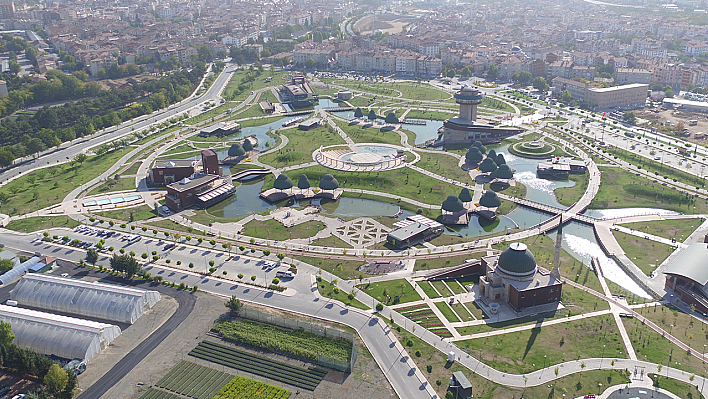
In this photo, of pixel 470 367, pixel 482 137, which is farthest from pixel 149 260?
pixel 482 137

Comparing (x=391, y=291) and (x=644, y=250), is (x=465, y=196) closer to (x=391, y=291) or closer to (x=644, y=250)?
(x=644, y=250)

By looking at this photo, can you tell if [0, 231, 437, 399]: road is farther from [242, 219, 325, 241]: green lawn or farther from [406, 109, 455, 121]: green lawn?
[406, 109, 455, 121]: green lawn

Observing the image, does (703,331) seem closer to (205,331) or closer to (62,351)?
(205,331)

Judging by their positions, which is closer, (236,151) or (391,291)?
(391,291)

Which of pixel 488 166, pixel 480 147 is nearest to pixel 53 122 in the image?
pixel 480 147

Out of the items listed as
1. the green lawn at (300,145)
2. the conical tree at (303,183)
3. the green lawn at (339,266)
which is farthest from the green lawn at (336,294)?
the green lawn at (300,145)

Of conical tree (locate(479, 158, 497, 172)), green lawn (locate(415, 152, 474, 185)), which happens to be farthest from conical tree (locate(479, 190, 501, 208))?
conical tree (locate(479, 158, 497, 172))

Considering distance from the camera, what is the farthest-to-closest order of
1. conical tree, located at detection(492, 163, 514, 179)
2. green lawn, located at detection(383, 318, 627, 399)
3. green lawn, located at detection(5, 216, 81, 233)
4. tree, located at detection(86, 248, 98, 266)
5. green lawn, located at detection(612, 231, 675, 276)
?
1. conical tree, located at detection(492, 163, 514, 179)
2. green lawn, located at detection(5, 216, 81, 233)
3. green lawn, located at detection(612, 231, 675, 276)
4. tree, located at detection(86, 248, 98, 266)
5. green lawn, located at detection(383, 318, 627, 399)
